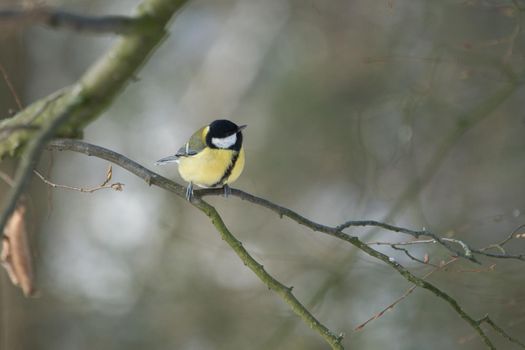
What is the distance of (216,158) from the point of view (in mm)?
2914

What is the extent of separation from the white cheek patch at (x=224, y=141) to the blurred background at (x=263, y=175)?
5.23 feet

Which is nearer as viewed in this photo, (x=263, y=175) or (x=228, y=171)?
(x=228, y=171)

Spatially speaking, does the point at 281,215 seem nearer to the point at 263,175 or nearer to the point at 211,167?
the point at 211,167

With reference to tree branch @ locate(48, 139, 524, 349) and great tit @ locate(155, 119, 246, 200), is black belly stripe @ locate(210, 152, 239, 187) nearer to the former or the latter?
great tit @ locate(155, 119, 246, 200)

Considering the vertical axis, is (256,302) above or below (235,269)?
below

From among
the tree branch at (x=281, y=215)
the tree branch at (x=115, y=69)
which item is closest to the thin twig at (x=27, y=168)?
the tree branch at (x=115, y=69)

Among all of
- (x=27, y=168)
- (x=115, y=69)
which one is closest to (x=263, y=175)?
(x=115, y=69)

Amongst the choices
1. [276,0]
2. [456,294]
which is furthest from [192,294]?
[276,0]

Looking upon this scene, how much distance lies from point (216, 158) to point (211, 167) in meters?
0.06

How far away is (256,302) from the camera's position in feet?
18.7

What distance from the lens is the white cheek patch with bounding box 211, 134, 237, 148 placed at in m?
2.99

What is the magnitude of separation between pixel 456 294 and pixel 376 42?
2.77m

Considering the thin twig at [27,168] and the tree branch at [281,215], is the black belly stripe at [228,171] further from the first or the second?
the thin twig at [27,168]

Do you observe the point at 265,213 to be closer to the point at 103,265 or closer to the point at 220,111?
the point at 220,111
